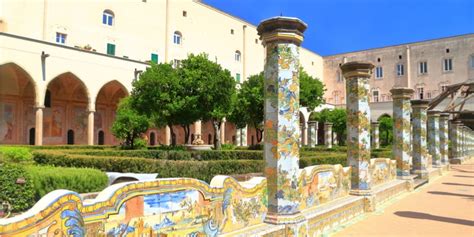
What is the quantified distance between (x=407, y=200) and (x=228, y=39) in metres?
35.3

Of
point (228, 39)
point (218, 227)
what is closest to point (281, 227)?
point (218, 227)

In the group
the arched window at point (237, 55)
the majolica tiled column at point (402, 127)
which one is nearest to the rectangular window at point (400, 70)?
the arched window at point (237, 55)

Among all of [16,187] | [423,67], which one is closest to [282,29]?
[16,187]

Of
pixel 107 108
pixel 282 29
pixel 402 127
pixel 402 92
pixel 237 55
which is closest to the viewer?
pixel 282 29

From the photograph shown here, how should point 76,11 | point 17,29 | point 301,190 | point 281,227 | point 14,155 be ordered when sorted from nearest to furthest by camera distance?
point 281,227 < point 301,190 < point 14,155 < point 17,29 < point 76,11

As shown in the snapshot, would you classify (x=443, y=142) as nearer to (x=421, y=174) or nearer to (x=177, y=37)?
(x=421, y=174)

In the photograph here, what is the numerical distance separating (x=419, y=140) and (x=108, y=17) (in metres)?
26.9

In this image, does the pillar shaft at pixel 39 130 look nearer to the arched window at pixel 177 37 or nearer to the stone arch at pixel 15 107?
the stone arch at pixel 15 107

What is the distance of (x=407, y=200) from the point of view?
34.7 feet

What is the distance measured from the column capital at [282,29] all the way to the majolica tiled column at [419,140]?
11423 millimetres

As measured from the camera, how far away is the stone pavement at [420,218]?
22.2 feet

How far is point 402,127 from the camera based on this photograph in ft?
41.6

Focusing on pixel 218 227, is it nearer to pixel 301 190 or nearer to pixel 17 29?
pixel 301 190

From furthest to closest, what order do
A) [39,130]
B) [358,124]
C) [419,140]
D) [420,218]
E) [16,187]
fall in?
[39,130], [419,140], [358,124], [16,187], [420,218]
